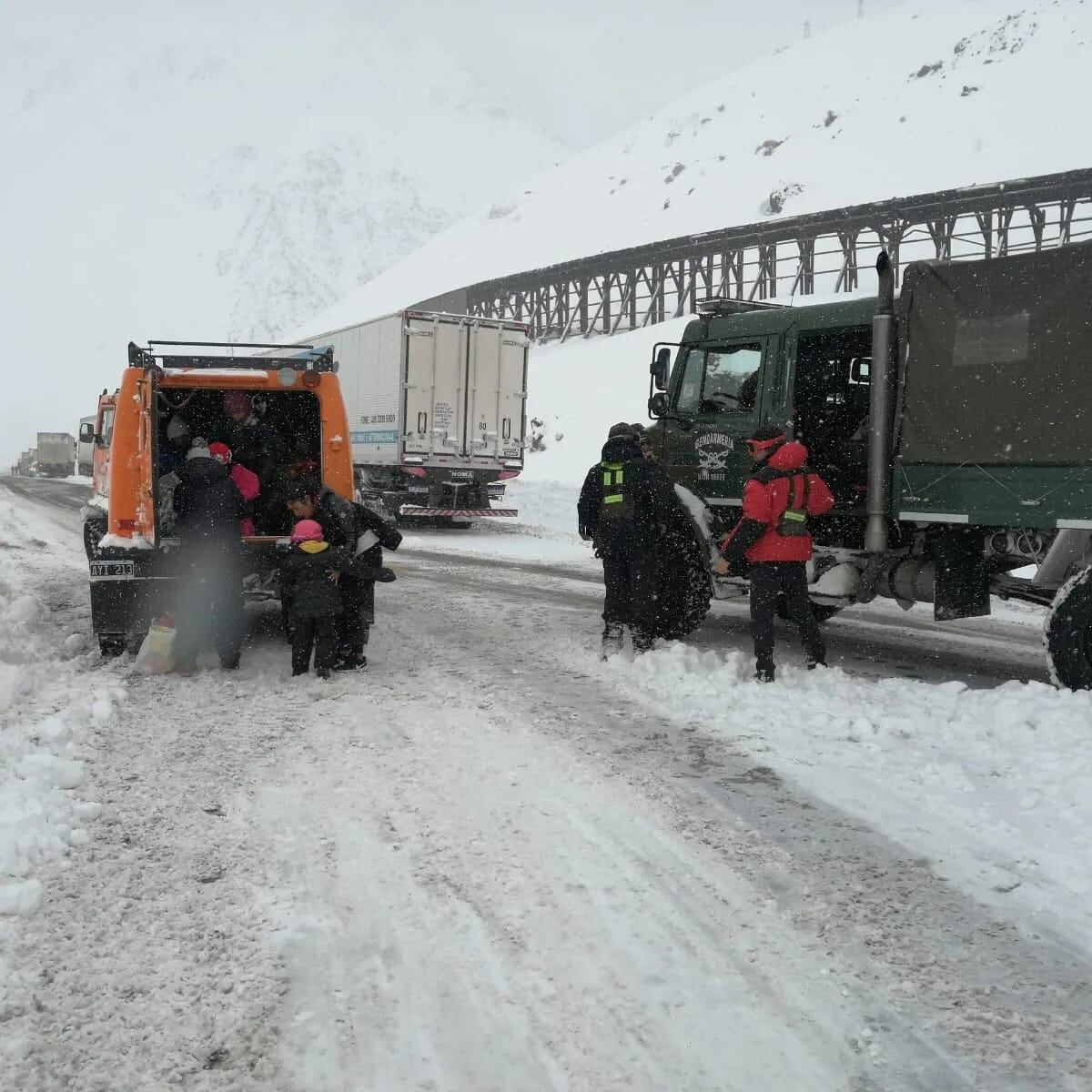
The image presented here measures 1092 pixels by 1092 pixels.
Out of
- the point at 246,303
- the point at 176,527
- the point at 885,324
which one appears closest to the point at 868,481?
the point at 885,324

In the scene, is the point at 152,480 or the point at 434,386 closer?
the point at 152,480

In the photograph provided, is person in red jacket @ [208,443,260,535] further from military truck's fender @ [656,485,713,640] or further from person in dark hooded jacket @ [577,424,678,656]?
military truck's fender @ [656,485,713,640]

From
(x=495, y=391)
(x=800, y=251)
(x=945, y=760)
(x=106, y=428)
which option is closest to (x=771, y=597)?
(x=945, y=760)

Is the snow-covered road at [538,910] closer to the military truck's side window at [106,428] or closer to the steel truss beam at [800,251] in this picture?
the military truck's side window at [106,428]

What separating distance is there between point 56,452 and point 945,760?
51197 millimetres

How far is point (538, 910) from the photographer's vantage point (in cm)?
355

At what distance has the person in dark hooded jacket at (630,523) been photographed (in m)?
7.55

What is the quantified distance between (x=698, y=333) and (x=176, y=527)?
4432 mm

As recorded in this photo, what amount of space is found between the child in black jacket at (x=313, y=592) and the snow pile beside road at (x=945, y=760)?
79.6 inches

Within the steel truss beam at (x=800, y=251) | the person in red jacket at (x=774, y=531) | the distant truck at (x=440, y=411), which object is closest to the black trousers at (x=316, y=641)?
the person in red jacket at (x=774, y=531)

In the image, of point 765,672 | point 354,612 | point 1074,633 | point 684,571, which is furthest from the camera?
point 684,571

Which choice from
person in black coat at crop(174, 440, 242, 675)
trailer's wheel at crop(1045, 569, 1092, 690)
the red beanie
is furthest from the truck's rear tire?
trailer's wheel at crop(1045, 569, 1092, 690)

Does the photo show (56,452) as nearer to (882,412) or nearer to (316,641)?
(316,641)

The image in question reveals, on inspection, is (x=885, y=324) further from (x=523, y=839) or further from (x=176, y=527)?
(x=176, y=527)
